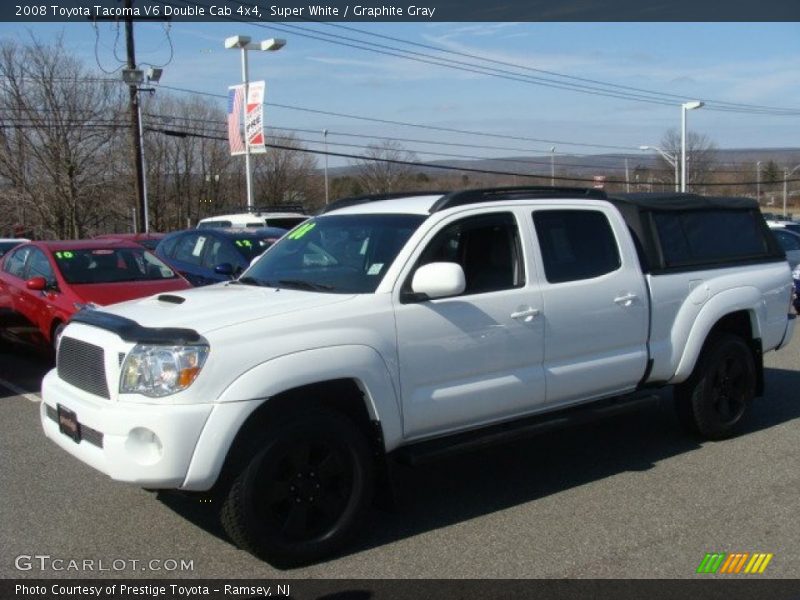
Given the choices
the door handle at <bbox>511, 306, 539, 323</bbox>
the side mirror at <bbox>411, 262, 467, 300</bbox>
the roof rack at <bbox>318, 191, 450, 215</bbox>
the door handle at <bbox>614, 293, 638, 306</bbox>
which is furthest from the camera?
the roof rack at <bbox>318, 191, 450, 215</bbox>

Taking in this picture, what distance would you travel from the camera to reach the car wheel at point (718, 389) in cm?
667

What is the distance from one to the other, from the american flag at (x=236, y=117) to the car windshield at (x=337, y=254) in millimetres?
23557

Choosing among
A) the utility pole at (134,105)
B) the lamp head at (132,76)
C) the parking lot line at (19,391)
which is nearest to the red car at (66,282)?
the parking lot line at (19,391)

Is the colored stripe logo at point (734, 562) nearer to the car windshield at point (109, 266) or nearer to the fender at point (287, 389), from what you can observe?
the fender at point (287, 389)

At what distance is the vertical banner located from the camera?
89.2 feet

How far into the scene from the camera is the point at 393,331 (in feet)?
15.6

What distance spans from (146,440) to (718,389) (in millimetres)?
4641

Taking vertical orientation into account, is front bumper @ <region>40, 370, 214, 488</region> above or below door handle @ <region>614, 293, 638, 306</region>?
below

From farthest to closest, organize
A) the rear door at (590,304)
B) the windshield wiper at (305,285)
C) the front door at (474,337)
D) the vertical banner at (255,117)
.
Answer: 1. the vertical banner at (255,117)
2. the rear door at (590,304)
3. the windshield wiper at (305,285)
4. the front door at (474,337)

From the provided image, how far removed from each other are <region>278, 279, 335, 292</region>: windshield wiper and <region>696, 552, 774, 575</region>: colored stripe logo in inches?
100

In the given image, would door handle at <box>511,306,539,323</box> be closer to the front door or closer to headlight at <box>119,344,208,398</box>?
the front door

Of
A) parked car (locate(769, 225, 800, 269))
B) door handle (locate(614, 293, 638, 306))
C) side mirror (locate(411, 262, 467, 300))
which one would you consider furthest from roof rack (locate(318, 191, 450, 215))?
parked car (locate(769, 225, 800, 269))

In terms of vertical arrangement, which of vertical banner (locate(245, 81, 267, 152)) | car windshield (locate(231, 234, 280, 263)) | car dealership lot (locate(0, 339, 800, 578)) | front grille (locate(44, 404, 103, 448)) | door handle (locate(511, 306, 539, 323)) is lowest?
car dealership lot (locate(0, 339, 800, 578))

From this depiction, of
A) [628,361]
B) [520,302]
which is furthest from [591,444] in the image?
[520,302]
